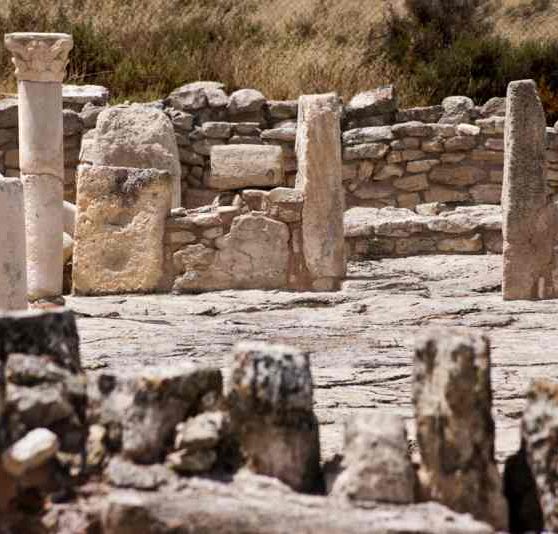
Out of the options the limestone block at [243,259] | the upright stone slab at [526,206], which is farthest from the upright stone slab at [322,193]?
the upright stone slab at [526,206]

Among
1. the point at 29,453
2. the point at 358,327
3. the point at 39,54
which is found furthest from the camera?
the point at 39,54

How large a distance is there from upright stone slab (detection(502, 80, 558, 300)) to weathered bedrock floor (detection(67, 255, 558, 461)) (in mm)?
239

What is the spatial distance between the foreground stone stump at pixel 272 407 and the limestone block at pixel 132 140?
8807 mm

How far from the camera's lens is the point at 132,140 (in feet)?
44.7

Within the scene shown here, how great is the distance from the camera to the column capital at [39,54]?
38.5ft

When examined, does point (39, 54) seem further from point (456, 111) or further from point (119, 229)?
point (456, 111)

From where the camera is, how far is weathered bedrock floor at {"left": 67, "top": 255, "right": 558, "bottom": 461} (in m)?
7.57

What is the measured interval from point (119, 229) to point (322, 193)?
68.3 inches

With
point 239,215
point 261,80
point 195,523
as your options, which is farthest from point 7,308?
point 261,80

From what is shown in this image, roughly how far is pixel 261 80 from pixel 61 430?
11983 millimetres

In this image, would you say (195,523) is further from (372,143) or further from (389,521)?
(372,143)

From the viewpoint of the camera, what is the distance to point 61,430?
490 centimetres

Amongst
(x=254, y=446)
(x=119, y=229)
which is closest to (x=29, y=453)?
(x=254, y=446)

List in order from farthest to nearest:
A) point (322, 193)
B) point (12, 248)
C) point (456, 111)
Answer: point (456, 111) < point (322, 193) < point (12, 248)
